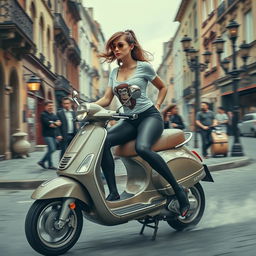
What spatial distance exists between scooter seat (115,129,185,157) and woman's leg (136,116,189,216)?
93 millimetres

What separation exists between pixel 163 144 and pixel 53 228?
1298mm

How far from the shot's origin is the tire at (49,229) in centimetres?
343

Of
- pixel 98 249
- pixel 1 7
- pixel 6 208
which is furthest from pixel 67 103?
pixel 98 249

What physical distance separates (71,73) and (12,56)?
849 inches

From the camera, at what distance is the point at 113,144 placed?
13.1 feet

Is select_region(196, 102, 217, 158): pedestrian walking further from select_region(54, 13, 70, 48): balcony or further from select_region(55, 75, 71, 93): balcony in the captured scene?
select_region(54, 13, 70, 48): balcony

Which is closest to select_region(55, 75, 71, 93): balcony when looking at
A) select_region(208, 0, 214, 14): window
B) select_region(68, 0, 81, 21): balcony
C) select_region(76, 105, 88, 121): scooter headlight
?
select_region(68, 0, 81, 21): balcony

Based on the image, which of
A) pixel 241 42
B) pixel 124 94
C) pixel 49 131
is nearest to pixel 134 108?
pixel 124 94

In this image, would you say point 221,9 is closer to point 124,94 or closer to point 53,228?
point 124,94

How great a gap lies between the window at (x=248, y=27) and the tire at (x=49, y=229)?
23.7m

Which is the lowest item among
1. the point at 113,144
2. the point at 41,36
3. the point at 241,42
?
the point at 113,144

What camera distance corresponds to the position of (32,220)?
3.41 metres

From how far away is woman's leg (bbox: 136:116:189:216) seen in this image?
3.98 meters

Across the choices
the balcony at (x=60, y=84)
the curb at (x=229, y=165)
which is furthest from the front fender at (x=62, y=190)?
the balcony at (x=60, y=84)
